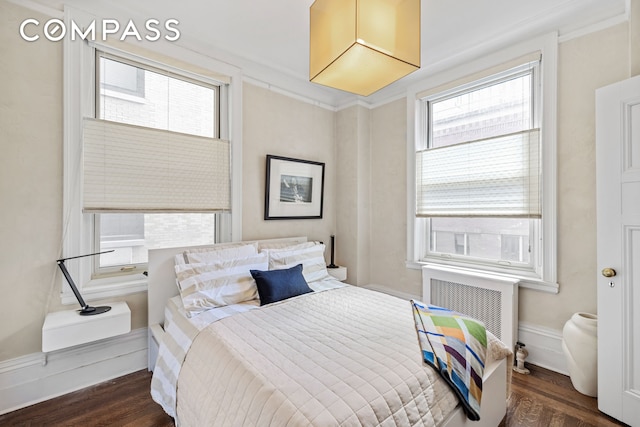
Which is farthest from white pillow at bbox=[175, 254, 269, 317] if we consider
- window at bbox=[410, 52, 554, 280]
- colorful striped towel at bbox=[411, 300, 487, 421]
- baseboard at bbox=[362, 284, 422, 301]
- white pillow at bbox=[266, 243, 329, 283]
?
window at bbox=[410, 52, 554, 280]

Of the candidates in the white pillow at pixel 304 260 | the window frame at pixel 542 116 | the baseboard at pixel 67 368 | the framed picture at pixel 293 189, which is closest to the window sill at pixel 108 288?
the baseboard at pixel 67 368

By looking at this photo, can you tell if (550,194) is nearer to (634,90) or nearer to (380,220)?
(634,90)

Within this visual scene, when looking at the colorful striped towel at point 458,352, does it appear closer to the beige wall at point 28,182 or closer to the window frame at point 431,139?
the window frame at point 431,139

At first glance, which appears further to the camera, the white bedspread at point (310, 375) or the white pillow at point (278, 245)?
the white pillow at point (278, 245)

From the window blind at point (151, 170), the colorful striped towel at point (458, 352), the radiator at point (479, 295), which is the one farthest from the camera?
the radiator at point (479, 295)

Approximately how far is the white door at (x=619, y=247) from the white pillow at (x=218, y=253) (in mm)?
2522

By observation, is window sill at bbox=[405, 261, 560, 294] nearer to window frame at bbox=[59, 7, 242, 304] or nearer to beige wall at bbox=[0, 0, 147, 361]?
window frame at bbox=[59, 7, 242, 304]

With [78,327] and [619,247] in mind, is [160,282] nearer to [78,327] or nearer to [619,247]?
[78,327]

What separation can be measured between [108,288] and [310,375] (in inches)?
73.4

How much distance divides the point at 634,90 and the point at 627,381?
5.65 feet

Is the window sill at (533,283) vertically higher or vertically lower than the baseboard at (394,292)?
higher

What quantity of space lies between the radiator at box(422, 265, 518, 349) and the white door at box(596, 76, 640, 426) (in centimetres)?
60

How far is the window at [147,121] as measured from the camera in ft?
7.68

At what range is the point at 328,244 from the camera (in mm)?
3752
